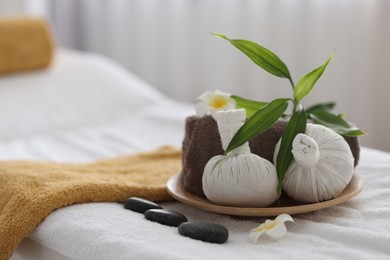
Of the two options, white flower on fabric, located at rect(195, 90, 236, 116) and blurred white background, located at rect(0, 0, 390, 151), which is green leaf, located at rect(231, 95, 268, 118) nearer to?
white flower on fabric, located at rect(195, 90, 236, 116)

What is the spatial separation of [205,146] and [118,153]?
22.4 inches

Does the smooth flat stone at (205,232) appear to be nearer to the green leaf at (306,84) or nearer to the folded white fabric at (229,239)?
the folded white fabric at (229,239)

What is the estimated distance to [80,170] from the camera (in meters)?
1.38

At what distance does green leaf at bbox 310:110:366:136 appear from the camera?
1.16 metres

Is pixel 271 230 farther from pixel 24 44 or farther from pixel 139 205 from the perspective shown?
pixel 24 44

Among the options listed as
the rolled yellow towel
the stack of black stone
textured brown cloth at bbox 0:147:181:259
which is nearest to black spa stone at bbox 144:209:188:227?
the stack of black stone

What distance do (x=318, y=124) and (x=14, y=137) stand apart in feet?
3.14

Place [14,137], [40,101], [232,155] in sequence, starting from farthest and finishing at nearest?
[40,101]
[14,137]
[232,155]

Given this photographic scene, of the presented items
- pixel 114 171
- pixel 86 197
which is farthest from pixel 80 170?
pixel 86 197

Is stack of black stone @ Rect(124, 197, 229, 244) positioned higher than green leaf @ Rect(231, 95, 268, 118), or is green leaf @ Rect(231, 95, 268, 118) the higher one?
green leaf @ Rect(231, 95, 268, 118)

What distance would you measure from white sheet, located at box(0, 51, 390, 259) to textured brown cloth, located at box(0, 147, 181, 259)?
22 mm

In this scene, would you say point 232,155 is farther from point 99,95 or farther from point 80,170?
point 99,95

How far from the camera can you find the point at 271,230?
1023 millimetres

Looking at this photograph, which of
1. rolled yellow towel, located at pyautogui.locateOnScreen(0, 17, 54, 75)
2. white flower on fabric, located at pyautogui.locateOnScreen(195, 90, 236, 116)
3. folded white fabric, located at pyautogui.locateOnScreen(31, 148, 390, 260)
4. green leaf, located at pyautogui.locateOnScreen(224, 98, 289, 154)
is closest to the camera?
folded white fabric, located at pyautogui.locateOnScreen(31, 148, 390, 260)
